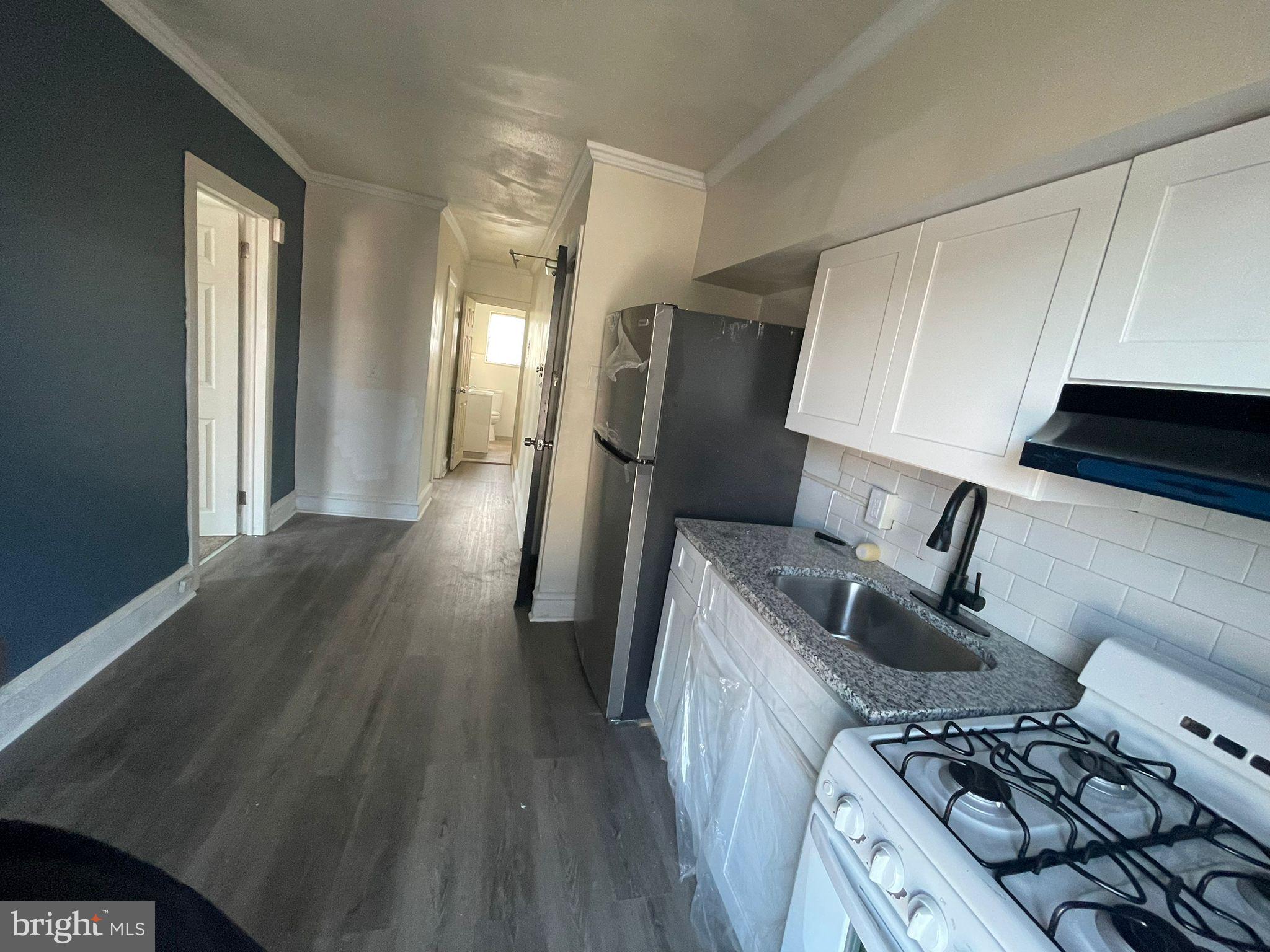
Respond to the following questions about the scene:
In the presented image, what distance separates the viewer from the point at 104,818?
1443 mm

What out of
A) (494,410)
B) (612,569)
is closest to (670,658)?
(612,569)

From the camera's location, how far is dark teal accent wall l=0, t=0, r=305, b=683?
5.13ft

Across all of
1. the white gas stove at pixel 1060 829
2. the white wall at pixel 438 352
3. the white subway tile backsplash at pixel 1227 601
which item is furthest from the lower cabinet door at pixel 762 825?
the white wall at pixel 438 352

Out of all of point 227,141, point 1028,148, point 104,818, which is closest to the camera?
point 1028,148

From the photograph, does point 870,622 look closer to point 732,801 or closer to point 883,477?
point 883,477

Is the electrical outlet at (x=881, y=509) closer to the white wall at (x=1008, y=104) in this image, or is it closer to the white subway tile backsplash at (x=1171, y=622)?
the white subway tile backsplash at (x=1171, y=622)

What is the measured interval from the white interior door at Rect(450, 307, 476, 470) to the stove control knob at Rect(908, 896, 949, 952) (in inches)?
235

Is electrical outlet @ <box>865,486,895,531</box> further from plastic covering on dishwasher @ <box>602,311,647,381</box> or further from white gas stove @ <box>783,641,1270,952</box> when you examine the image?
plastic covering on dishwasher @ <box>602,311,647,381</box>

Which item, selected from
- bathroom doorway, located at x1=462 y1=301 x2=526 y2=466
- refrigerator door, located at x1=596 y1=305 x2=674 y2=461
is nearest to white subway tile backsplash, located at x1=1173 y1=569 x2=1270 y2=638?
refrigerator door, located at x1=596 y1=305 x2=674 y2=461

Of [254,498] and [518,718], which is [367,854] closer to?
[518,718]

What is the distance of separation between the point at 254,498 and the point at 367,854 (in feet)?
9.25

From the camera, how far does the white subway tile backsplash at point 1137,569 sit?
3.43ft

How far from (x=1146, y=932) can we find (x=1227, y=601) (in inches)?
27.5

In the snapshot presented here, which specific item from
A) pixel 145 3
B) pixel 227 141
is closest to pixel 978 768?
pixel 145 3
